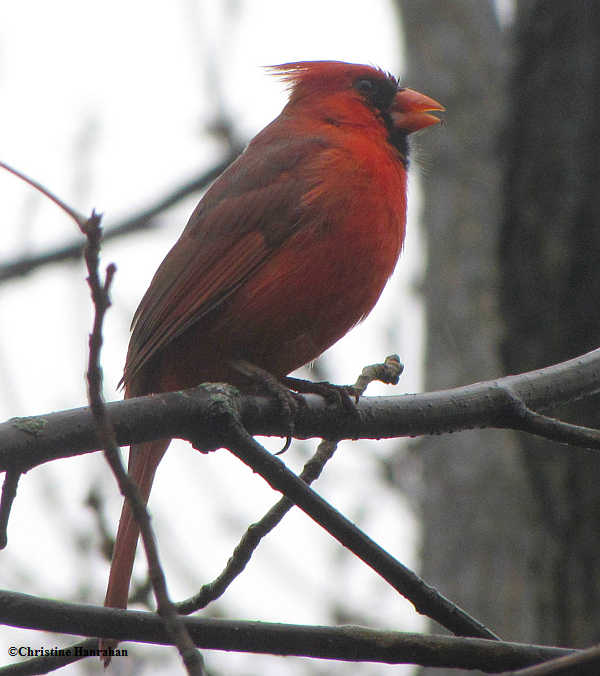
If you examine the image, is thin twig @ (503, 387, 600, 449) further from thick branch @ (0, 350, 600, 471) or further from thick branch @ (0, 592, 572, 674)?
thick branch @ (0, 592, 572, 674)

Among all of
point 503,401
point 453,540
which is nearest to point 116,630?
point 503,401

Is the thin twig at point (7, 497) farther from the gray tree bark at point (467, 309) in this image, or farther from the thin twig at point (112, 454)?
the gray tree bark at point (467, 309)

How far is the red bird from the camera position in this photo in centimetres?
311

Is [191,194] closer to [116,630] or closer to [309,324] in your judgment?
[309,324]

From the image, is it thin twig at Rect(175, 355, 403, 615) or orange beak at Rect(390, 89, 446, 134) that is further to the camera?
orange beak at Rect(390, 89, 446, 134)

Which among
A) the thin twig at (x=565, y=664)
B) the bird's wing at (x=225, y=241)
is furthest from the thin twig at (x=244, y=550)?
the bird's wing at (x=225, y=241)

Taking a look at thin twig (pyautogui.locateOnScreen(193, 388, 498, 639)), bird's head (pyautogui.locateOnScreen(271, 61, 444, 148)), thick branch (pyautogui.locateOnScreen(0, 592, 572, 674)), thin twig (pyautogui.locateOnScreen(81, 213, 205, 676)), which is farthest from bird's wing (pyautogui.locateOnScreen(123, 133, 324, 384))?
thin twig (pyautogui.locateOnScreen(81, 213, 205, 676))

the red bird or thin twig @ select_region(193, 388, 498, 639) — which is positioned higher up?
the red bird

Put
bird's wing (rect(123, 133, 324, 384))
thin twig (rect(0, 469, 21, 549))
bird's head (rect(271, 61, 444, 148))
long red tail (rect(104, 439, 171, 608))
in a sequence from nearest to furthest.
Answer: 1. thin twig (rect(0, 469, 21, 549))
2. long red tail (rect(104, 439, 171, 608))
3. bird's wing (rect(123, 133, 324, 384))
4. bird's head (rect(271, 61, 444, 148))

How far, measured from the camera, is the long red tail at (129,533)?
2.78m

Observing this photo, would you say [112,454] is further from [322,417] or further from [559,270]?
[559,270]

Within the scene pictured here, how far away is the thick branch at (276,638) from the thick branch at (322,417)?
0.94 feet

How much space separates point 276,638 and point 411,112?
8.61ft

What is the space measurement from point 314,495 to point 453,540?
12.3 ft
